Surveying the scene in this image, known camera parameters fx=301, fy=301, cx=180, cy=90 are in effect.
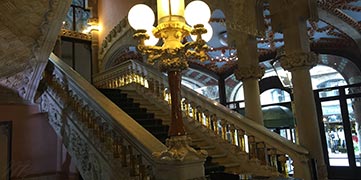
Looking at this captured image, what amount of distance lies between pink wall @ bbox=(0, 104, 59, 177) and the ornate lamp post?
456 centimetres

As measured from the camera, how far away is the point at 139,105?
6.16m

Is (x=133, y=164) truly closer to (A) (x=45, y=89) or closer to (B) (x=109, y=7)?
(A) (x=45, y=89)

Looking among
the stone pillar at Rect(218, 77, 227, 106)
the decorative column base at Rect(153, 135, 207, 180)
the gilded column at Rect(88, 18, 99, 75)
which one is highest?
the gilded column at Rect(88, 18, 99, 75)

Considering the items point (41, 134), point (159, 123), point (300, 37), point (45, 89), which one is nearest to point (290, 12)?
point (300, 37)

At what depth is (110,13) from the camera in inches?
411

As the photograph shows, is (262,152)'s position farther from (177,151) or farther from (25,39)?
(25,39)

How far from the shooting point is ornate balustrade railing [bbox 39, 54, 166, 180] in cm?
333

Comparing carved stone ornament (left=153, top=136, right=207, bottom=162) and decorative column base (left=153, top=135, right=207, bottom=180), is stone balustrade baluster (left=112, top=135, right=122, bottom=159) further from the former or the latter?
carved stone ornament (left=153, top=136, right=207, bottom=162)

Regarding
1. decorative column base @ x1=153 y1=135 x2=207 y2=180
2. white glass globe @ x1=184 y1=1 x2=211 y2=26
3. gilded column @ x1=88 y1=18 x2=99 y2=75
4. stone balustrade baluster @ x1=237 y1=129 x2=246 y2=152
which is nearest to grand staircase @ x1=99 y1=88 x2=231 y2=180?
stone balustrade baluster @ x1=237 y1=129 x2=246 y2=152

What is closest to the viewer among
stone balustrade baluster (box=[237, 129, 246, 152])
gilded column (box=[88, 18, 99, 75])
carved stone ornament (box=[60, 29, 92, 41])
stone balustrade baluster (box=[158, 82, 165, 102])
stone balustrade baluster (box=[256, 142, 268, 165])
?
stone balustrade baluster (box=[256, 142, 268, 165])

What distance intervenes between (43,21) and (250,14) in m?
3.60

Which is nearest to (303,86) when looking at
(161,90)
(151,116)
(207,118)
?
(207,118)

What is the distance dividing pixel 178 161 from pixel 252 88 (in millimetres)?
3355

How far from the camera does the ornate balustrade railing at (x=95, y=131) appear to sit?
131 inches
